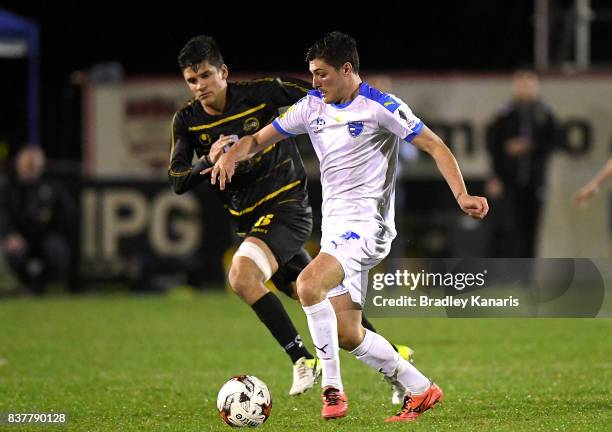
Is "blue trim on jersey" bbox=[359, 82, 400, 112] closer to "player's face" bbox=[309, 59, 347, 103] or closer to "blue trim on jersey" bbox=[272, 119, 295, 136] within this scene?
"player's face" bbox=[309, 59, 347, 103]

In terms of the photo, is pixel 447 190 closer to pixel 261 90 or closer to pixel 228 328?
pixel 228 328

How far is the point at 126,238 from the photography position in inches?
615

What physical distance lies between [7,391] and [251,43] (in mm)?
21944

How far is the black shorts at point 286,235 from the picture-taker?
800 centimetres

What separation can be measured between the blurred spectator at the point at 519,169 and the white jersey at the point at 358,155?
8.16 meters

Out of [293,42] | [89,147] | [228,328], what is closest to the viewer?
[228,328]

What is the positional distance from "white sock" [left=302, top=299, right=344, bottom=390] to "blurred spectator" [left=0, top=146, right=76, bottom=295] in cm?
916

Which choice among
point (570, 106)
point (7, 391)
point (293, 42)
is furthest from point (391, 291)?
point (293, 42)

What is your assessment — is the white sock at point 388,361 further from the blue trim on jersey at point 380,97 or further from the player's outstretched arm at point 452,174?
the blue trim on jersey at point 380,97

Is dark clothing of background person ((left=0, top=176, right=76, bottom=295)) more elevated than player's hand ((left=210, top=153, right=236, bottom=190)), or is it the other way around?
player's hand ((left=210, top=153, right=236, bottom=190))

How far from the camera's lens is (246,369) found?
9.40 metres

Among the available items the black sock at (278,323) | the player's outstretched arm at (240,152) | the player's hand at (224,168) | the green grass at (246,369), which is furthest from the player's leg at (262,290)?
the player's hand at (224,168)

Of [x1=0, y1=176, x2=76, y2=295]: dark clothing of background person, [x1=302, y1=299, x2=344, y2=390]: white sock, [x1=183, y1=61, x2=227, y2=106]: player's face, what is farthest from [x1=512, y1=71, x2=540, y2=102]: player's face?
[x1=302, y1=299, x2=344, y2=390]: white sock

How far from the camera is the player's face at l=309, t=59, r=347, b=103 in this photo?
6.91m
